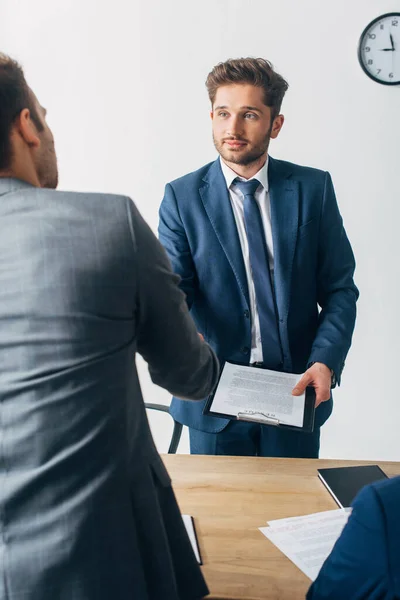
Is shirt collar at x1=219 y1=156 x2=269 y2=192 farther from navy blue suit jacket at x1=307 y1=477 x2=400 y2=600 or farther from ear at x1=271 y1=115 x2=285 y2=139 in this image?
navy blue suit jacket at x1=307 y1=477 x2=400 y2=600

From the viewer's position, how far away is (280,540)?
4.36 feet

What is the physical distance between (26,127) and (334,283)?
1.29 metres

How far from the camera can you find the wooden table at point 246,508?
1.21 meters

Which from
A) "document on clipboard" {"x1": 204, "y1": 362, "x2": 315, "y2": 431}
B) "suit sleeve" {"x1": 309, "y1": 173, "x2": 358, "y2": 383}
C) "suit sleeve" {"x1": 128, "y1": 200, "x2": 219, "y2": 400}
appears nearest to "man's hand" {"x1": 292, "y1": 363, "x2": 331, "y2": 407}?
"document on clipboard" {"x1": 204, "y1": 362, "x2": 315, "y2": 431}

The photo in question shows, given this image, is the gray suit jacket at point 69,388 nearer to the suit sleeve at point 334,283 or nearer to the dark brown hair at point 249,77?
the suit sleeve at point 334,283

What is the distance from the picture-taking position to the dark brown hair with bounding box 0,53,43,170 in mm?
915

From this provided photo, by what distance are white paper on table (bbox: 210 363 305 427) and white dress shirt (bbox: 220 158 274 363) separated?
303 mm

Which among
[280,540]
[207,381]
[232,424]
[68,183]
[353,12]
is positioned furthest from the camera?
[68,183]

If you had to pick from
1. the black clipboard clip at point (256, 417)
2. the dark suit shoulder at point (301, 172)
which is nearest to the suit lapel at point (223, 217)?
the dark suit shoulder at point (301, 172)

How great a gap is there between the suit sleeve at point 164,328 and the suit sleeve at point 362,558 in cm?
34

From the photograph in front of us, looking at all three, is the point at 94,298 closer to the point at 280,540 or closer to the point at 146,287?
the point at 146,287

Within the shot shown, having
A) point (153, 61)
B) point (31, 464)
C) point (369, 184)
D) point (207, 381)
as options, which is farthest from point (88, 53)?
point (31, 464)

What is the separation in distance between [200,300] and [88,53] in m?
1.85

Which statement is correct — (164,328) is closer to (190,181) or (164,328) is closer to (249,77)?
(190,181)
